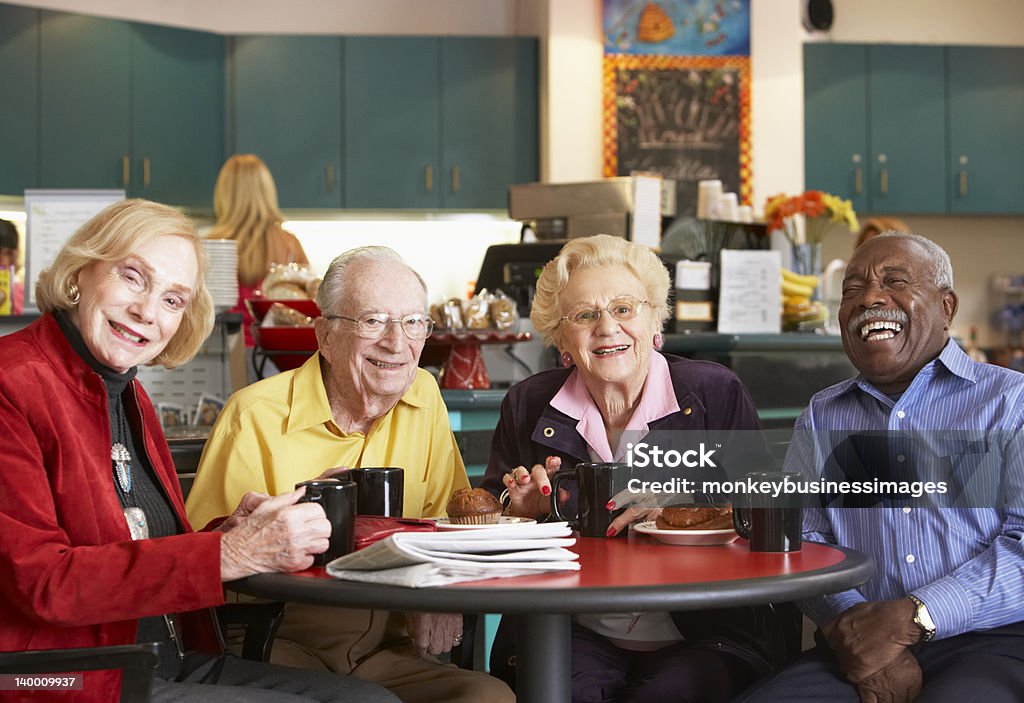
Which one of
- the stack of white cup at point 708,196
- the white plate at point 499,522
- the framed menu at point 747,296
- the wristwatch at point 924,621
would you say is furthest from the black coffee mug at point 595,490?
the stack of white cup at point 708,196

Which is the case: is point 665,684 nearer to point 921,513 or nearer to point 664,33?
point 921,513

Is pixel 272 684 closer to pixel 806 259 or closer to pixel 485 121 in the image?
pixel 806 259

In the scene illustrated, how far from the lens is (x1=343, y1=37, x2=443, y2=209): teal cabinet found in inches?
267

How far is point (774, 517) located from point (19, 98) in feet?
18.9

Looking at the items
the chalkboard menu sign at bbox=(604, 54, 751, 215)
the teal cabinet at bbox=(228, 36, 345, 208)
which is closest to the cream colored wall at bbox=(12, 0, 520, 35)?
the teal cabinet at bbox=(228, 36, 345, 208)

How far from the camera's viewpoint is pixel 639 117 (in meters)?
6.71

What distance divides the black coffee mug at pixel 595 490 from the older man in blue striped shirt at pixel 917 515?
388 mm

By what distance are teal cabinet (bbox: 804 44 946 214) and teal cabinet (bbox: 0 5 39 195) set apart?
4334 millimetres

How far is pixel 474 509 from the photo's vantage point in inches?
67.1

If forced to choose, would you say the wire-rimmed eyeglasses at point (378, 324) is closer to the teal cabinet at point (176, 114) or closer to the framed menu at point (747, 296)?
the framed menu at point (747, 296)

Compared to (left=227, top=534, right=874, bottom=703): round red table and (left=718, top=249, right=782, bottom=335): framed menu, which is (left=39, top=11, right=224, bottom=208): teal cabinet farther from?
(left=227, top=534, right=874, bottom=703): round red table

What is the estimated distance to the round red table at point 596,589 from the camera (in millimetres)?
1210

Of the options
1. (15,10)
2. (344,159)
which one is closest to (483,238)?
(344,159)

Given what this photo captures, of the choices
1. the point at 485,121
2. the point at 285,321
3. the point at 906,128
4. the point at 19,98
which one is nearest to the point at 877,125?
the point at 906,128
